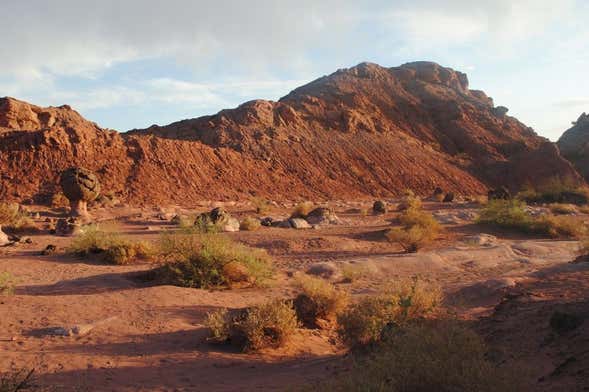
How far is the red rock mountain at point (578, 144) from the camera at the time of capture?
50.4m

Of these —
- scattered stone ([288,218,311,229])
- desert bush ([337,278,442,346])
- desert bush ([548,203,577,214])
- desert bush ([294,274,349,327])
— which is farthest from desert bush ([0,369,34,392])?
desert bush ([548,203,577,214])

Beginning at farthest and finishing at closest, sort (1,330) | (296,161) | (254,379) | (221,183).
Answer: (296,161), (221,183), (1,330), (254,379)

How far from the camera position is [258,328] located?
6809mm

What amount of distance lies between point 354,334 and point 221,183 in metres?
26.1

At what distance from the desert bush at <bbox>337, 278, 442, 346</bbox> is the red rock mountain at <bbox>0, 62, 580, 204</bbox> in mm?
21987

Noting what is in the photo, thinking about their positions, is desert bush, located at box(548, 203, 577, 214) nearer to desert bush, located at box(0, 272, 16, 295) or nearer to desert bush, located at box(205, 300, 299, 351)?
desert bush, located at box(205, 300, 299, 351)

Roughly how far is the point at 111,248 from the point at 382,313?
7821 millimetres

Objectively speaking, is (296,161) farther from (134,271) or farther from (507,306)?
(507,306)

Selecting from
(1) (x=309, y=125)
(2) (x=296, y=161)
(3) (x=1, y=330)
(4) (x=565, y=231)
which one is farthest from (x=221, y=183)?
(3) (x=1, y=330)

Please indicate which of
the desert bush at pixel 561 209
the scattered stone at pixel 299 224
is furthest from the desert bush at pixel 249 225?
the desert bush at pixel 561 209

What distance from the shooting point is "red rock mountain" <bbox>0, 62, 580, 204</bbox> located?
92.0ft

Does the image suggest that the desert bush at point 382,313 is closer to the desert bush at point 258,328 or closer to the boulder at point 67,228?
the desert bush at point 258,328

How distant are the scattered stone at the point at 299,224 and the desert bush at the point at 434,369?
→ 13612 mm

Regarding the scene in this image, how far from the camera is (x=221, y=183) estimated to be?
105ft
